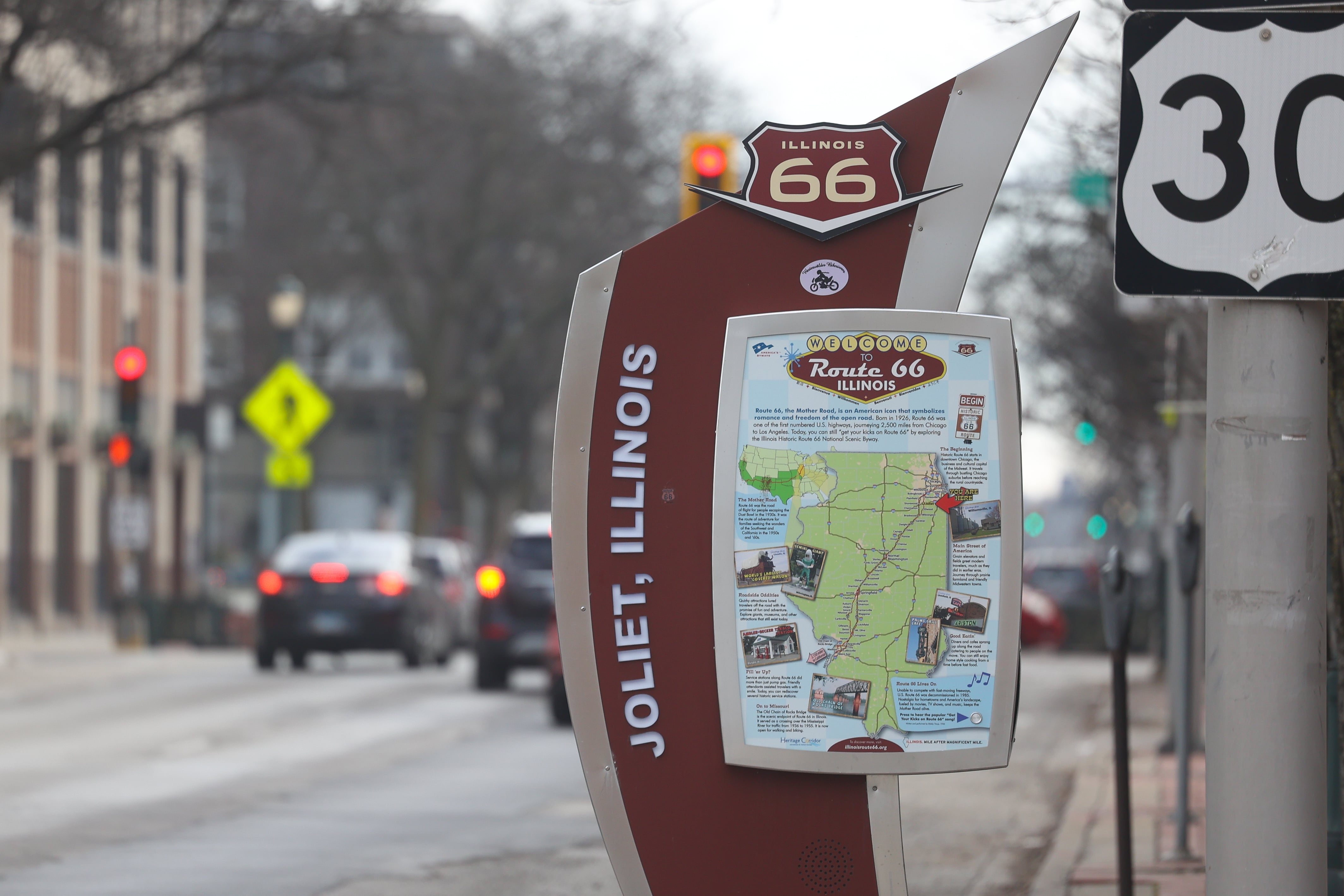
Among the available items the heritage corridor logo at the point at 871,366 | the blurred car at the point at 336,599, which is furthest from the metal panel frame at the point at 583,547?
the blurred car at the point at 336,599

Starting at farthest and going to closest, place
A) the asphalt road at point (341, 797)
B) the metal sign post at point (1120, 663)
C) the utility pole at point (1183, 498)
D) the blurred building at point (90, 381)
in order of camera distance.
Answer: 1. the blurred building at point (90, 381)
2. the utility pole at point (1183, 498)
3. the asphalt road at point (341, 797)
4. the metal sign post at point (1120, 663)

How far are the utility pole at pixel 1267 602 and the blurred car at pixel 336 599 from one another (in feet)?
64.3

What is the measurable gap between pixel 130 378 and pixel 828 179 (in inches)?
910

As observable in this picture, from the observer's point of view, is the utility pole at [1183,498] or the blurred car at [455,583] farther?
the blurred car at [455,583]

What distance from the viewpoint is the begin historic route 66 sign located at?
199 inches

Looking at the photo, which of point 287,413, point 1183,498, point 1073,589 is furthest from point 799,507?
point 1073,589

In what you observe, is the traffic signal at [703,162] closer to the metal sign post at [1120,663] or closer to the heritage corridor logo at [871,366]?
the metal sign post at [1120,663]

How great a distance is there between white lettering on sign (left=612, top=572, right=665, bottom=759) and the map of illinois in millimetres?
482

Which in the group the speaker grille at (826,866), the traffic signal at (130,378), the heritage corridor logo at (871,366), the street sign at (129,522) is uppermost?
the traffic signal at (130,378)

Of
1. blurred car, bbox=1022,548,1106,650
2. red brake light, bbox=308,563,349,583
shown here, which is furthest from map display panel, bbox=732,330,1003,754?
blurred car, bbox=1022,548,1106,650

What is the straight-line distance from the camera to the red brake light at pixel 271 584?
78.3 ft

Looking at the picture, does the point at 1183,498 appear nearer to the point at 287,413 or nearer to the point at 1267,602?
the point at 1267,602

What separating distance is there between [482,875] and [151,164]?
56.4 ft

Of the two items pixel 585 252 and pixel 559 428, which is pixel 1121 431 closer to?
pixel 585 252
